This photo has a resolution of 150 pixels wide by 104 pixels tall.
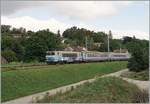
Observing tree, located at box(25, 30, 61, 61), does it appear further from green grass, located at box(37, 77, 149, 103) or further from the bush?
green grass, located at box(37, 77, 149, 103)

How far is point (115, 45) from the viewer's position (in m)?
116

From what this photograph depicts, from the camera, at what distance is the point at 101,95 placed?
2470cm

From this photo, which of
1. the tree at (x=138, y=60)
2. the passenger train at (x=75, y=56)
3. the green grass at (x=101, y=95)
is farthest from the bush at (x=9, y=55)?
the green grass at (x=101, y=95)

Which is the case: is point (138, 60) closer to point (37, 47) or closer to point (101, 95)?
point (37, 47)

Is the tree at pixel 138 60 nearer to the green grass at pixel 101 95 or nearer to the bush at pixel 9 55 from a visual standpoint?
the bush at pixel 9 55

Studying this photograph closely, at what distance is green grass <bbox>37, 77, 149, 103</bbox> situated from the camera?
75.9 feet

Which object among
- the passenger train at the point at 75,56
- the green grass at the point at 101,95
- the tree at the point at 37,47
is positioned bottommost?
the green grass at the point at 101,95

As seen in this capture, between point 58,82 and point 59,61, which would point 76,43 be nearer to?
point 59,61

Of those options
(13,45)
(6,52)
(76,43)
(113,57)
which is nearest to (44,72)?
(6,52)

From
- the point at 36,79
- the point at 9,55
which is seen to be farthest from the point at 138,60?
the point at 36,79

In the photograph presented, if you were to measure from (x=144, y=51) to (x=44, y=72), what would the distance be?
26.5 m

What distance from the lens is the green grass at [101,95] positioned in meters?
23.1

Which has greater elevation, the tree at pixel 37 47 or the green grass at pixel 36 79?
the tree at pixel 37 47

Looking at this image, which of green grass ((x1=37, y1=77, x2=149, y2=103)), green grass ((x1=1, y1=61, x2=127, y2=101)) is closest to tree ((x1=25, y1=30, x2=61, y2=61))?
green grass ((x1=1, y1=61, x2=127, y2=101))
